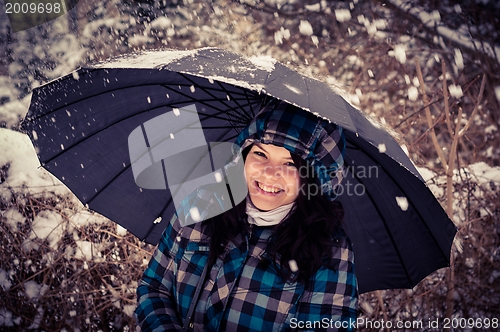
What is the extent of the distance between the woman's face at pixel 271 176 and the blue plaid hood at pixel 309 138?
2.8 inches

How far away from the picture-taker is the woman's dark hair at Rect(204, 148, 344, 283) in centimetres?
190

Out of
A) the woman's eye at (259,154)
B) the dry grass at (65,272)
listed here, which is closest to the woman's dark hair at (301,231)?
the woman's eye at (259,154)

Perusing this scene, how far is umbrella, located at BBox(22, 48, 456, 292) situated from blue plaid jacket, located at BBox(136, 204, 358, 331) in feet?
1.43

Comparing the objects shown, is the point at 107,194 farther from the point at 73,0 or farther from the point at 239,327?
the point at 73,0

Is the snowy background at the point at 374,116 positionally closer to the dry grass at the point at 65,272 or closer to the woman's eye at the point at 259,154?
the dry grass at the point at 65,272

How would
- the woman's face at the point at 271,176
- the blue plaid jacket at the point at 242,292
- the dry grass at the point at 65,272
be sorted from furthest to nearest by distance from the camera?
the dry grass at the point at 65,272 → the woman's face at the point at 271,176 → the blue plaid jacket at the point at 242,292

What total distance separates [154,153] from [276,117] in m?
0.93

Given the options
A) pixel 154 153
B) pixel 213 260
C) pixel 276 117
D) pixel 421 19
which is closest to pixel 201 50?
pixel 276 117

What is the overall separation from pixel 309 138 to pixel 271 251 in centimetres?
64

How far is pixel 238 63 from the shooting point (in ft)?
5.18

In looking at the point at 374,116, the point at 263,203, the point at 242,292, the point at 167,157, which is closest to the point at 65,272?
the point at 167,157

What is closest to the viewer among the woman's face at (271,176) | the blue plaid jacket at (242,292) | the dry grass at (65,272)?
the blue plaid jacket at (242,292)

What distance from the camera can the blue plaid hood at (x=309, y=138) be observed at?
1917 millimetres

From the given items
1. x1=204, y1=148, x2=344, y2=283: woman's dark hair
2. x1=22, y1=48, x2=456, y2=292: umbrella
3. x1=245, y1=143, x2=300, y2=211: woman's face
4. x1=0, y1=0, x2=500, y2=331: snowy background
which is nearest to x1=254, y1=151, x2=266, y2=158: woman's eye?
x1=245, y1=143, x2=300, y2=211: woman's face
